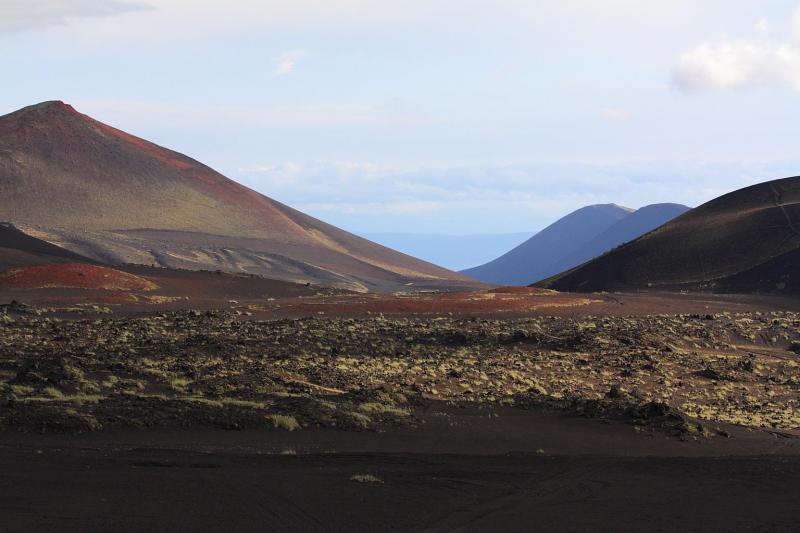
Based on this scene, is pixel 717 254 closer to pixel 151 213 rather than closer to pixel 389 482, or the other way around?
pixel 151 213

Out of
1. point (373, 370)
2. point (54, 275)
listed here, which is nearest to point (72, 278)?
point (54, 275)

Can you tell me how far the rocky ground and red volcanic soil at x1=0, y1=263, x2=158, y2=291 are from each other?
49.7 feet

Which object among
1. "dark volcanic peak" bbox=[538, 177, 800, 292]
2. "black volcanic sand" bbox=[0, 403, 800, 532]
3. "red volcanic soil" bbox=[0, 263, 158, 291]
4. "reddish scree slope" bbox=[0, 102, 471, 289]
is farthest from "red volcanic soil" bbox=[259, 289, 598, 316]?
"reddish scree slope" bbox=[0, 102, 471, 289]

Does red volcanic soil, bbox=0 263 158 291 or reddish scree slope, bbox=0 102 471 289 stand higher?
reddish scree slope, bbox=0 102 471 289

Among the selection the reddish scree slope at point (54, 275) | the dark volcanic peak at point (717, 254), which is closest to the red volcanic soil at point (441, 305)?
the reddish scree slope at point (54, 275)

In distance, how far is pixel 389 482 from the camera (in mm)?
15508

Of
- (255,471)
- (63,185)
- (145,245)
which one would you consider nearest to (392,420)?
(255,471)

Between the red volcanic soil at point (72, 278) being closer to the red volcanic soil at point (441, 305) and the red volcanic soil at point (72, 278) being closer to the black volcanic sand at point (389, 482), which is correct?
the red volcanic soil at point (441, 305)

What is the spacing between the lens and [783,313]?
60.1 metres

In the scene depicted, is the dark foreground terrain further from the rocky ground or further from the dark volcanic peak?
the dark volcanic peak

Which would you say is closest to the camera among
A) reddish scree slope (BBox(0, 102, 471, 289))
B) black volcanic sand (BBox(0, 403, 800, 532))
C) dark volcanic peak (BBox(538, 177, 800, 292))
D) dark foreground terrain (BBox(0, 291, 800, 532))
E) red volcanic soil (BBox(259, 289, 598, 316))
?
black volcanic sand (BBox(0, 403, 800, 532))

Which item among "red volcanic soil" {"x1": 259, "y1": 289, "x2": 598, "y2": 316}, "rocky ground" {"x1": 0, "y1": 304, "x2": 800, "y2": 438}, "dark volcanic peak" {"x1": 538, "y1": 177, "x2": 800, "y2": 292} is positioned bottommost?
"rocky ground" {"x1": 0, "y1": 304, "x2": 800, "y2": 438}

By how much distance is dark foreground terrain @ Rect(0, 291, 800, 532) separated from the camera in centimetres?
1380

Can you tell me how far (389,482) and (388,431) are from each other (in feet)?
15.0
